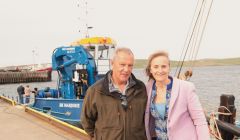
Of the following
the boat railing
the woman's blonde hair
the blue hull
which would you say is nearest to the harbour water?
the woman's blonde hair

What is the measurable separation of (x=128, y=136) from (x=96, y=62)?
10.1 metres

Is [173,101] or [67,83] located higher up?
[173,101]

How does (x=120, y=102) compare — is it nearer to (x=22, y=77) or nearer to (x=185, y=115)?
(x=185, y=115)

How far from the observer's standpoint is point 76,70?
496 inches

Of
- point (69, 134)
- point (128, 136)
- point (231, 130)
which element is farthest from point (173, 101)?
point (69, 134)

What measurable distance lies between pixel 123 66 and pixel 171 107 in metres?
0.54

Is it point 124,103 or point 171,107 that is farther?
point 124,103

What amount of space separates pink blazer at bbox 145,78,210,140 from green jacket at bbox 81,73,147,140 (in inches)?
11.7

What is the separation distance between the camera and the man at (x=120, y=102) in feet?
8.74

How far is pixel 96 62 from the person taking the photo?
41.6 feet

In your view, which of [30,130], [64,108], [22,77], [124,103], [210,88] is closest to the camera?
[124,103]

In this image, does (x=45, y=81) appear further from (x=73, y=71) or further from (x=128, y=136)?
(x=128, y=136)

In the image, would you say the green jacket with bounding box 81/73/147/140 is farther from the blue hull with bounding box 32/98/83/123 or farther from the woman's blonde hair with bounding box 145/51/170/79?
the blue hull with bounding box 32/98/83/123

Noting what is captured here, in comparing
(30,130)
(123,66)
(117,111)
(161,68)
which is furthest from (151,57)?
(30,130)
